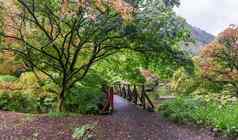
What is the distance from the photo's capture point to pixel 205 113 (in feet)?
33.2

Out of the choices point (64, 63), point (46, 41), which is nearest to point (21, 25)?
point (46, 41)

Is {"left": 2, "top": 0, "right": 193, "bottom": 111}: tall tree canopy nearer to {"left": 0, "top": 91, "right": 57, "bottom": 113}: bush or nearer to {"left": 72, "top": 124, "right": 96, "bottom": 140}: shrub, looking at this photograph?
{"left": 0, "top": 91, "right": 57, "bottom": 113}: bush

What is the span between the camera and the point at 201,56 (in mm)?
19875

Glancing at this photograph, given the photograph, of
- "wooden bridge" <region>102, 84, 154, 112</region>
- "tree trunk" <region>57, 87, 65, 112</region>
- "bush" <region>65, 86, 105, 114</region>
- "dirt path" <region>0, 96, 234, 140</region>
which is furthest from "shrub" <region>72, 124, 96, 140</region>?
"wooden bridge" <region>102, 84, 154, 112</region>

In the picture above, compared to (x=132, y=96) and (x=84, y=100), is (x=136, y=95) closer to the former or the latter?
(x=132, y=96)

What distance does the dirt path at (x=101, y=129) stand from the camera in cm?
852

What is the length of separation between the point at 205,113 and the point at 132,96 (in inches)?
287

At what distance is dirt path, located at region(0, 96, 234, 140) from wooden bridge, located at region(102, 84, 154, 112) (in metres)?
1.44

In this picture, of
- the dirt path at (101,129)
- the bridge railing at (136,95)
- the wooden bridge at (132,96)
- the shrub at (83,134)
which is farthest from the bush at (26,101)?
the shrub at (83,134)

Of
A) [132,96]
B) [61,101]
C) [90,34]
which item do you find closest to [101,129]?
[90,34]

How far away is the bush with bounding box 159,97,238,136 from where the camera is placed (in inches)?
340

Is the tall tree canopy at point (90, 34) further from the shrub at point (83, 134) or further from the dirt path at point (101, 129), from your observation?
the shrub at point (83, 134)

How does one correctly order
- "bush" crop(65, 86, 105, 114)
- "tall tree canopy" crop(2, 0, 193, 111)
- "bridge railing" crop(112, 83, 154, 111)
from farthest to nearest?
"bridge railing" crop(112, 83, 154, 111)
"bush" crop(65, 86, 105, 114)
"tall tree canopy" crop(2, 0, 193, 111)

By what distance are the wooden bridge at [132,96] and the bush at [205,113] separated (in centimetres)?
135
